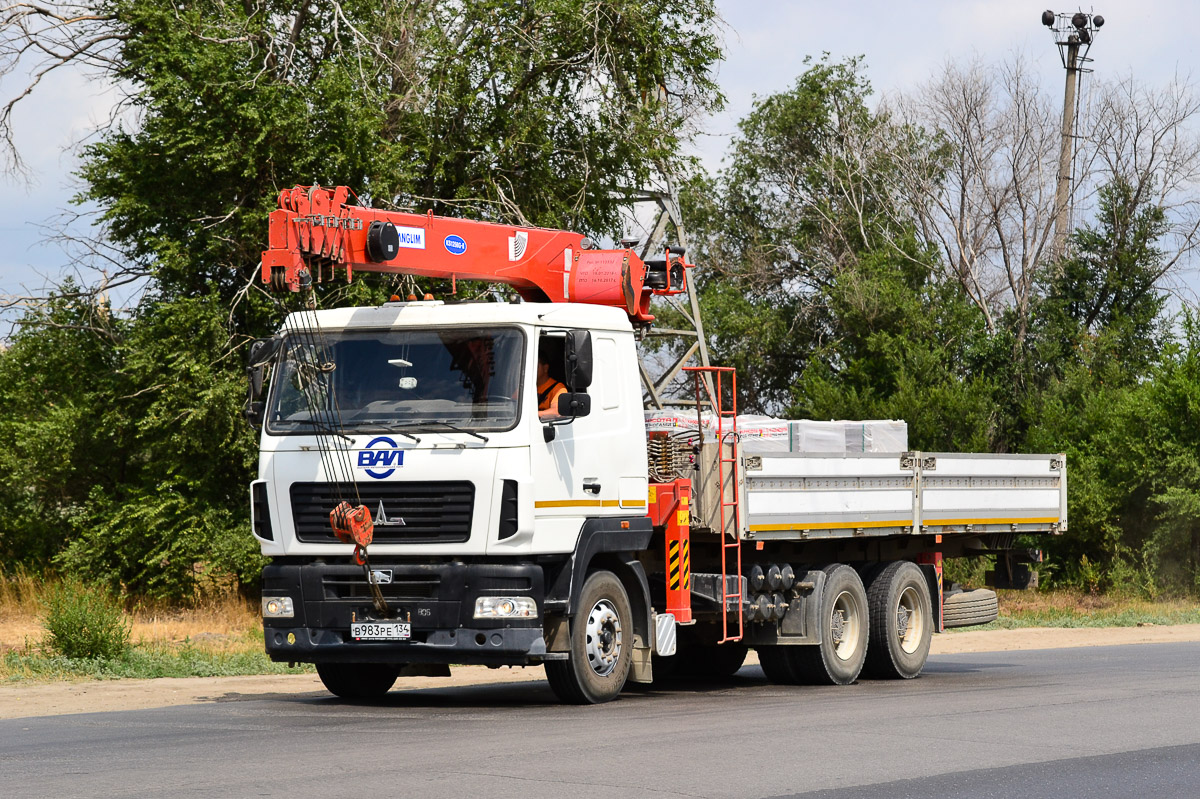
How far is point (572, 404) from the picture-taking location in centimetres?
1155

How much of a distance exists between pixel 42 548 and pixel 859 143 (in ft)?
102

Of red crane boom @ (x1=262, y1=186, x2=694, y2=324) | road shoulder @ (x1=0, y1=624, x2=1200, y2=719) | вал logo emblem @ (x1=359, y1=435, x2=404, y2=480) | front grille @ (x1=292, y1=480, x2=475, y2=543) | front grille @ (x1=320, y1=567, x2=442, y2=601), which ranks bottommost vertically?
road shoulder @ (x1=0, y1=624, x2=1200, y2=719)

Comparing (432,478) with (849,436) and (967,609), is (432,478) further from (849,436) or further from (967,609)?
(967,609)

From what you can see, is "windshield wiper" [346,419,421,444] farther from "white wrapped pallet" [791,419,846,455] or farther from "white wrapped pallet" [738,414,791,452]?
"white wrapped pallet" [791,419,846,455]

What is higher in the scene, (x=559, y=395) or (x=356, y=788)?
(x=559, y=395)

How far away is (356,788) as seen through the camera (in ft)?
25.4

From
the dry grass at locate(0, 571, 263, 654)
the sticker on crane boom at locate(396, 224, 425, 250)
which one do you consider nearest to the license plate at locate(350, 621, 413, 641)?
the sticker on crane boom at locate(396, 224, 425, 250)

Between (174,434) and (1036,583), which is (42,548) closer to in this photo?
(174,434)

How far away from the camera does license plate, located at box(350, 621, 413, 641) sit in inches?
448

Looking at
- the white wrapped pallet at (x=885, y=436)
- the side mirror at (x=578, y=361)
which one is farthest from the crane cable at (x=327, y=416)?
the white wrapped pallet at (x=885, y=436)

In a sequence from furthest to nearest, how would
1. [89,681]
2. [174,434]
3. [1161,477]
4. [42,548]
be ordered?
1. [1161,477]
2. [42,548]
3. [174,434]
4. [89,681]

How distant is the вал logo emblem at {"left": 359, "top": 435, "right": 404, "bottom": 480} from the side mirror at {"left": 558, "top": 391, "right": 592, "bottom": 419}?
4.19 feet

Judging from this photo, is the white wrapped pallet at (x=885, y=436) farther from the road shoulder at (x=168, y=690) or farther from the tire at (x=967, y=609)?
the road shoulder at (x=168, y=690)

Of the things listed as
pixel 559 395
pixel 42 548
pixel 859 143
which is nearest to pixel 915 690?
pixel 559 395
